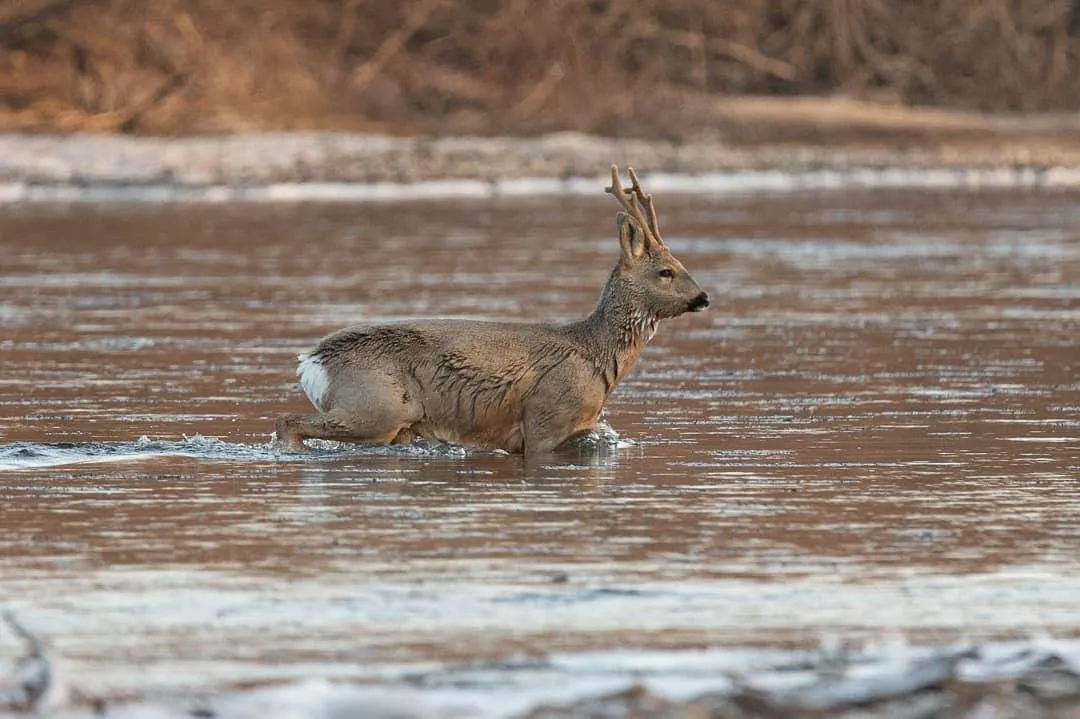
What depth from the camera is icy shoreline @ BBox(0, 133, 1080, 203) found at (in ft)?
97.7

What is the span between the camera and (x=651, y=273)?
11.8m

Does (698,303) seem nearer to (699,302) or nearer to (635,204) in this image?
(699,302)

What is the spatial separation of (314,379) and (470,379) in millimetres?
721

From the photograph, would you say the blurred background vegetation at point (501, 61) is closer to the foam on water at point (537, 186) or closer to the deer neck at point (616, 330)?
the foam on water at point (537, 186)

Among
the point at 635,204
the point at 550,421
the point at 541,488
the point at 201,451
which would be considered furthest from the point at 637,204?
the point at 201,451

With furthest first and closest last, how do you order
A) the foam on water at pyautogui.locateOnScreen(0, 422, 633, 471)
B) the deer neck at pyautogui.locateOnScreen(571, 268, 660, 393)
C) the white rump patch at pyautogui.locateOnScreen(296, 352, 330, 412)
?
1. the deer neck at pyautogui.locateOnScreen(571, 268, 660, 393)
2. the white rump patch at pyautogui.locateOnScreen(296, 352, 330, 412)
3. the foam on water at pyautogui.locateOnScreen(0, 422, 633, 471)

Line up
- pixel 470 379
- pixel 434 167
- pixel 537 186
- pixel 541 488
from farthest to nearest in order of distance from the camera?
pixel 434 167 → pixel 537 186 → pixel 470 379 → pixel 541 488

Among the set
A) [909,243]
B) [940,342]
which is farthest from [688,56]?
[940,342]

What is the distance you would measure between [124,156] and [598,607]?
81.4 ft

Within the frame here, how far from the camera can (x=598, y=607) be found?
7.63 m

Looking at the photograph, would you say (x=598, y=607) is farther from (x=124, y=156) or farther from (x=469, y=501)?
(x=124, y=156)

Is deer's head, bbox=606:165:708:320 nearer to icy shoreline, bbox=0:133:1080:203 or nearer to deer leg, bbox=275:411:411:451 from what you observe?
deer leg, bbox=275:411:411:451

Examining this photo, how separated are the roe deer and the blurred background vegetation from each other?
21922mm

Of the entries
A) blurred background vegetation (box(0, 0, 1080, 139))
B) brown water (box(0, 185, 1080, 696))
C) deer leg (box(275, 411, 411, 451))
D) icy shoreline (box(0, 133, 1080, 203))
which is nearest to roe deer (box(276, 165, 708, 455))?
deer leg (box(275, 411, 411, 451))
